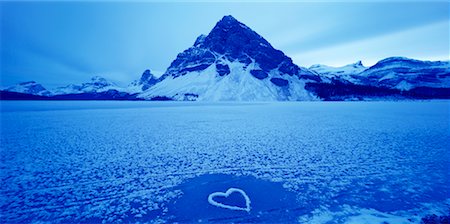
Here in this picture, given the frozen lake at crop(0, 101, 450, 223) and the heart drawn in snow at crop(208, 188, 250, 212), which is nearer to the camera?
the frozen lake at crop(0, 101, 450, 223)

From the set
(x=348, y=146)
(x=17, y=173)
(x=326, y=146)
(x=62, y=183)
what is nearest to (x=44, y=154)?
(x=17, y=173)

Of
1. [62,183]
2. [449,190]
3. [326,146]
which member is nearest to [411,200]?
[449,190]

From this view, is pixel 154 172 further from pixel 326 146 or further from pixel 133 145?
pixel 326 146

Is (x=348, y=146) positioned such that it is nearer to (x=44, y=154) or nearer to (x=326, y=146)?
(x=326, y=146)

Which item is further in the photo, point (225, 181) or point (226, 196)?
point (225, 181)

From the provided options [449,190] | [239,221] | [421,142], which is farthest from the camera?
[421,142]

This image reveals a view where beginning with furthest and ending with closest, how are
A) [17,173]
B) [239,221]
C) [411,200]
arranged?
[17,173] < [411,200] < [239,221]

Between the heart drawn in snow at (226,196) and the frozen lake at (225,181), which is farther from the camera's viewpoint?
the heart drawn in snow at (226,196)

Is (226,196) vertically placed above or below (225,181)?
below

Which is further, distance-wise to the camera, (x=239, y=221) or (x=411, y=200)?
(x=411, y=200)
